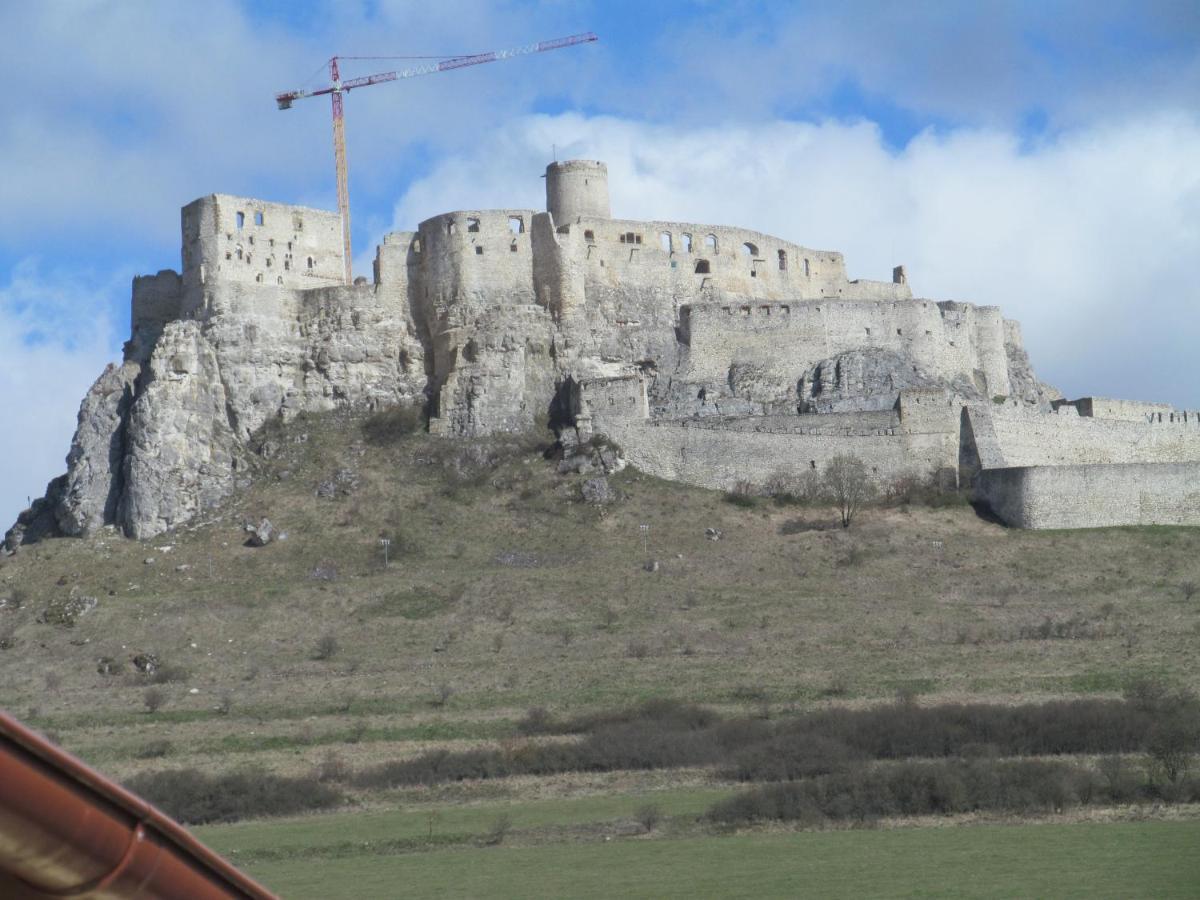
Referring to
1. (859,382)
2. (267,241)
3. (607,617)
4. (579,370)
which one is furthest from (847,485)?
(267,241)

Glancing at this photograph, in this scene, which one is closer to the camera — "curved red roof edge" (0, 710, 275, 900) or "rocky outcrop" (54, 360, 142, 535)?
"curved red roof edge" (0, 710, 275, 900)

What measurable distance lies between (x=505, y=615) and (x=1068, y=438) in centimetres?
2138

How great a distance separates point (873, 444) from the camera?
1880 inches

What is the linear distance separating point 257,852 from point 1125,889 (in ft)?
36.6

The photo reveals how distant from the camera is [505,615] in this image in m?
39.2

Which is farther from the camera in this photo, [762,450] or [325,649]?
[762,450]

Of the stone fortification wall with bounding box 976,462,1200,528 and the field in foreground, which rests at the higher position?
the stone fortification wall with bounding box 976,462,1200,528

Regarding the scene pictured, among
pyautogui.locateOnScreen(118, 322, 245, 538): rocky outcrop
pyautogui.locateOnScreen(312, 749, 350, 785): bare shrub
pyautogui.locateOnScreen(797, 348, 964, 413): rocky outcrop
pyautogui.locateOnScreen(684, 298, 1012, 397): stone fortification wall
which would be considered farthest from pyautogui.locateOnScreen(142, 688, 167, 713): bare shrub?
pyautogui.locateOnScreen(797, 348, 964, 413): rocky outcrop

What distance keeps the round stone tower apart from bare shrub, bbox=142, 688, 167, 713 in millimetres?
24874

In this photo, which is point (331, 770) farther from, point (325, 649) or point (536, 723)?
point (325, 649)

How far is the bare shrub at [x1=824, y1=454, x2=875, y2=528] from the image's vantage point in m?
45.6

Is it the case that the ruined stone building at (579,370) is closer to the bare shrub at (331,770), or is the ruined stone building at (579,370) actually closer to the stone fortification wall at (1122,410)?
the stone fortification wall at (1122,410)

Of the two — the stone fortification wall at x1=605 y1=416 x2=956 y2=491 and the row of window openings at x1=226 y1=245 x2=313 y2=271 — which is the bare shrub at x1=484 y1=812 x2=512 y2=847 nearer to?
the stone fortification wall at x1=605 y1=416 x2=956 y2=491

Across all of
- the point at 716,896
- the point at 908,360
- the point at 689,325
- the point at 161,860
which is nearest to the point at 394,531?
the point at 689,325
